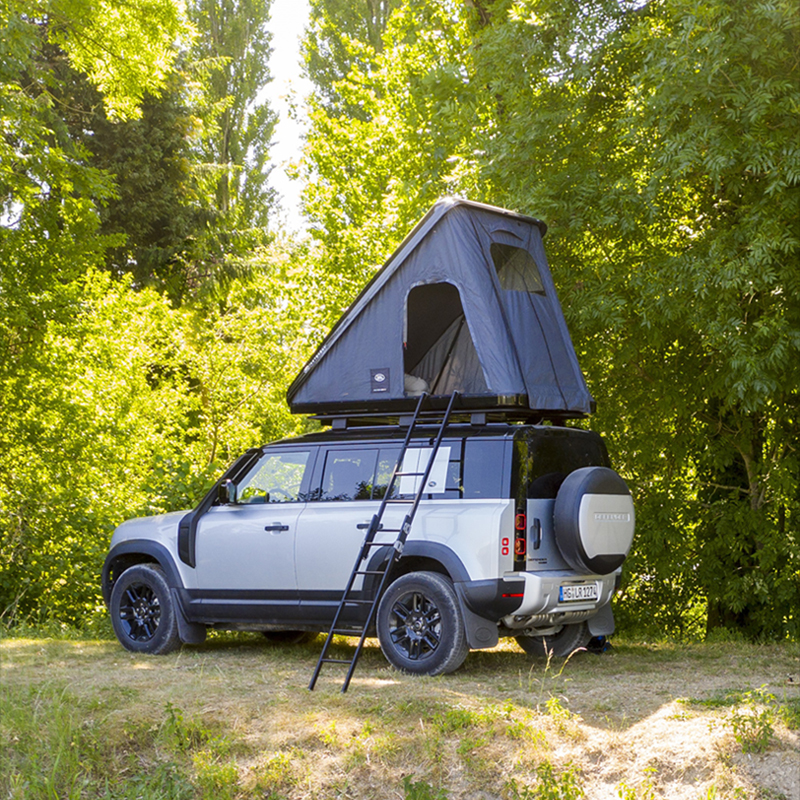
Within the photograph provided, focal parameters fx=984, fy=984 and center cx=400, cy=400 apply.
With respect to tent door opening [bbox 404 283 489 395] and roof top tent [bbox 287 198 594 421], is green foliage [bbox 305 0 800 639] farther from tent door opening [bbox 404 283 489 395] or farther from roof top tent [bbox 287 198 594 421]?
tent door opening [bbox 404 283 489 395]

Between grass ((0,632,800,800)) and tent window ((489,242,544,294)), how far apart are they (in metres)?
3.61

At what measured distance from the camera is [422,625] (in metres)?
7.61

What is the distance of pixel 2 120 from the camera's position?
14531 mm

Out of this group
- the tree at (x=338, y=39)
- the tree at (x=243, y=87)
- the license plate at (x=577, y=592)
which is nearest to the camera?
the license plate at (x=577, y=592)

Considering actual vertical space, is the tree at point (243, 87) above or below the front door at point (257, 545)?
above

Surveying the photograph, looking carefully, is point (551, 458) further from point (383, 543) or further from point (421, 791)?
point (421, 791)

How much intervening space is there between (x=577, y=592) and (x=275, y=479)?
284 centimetres

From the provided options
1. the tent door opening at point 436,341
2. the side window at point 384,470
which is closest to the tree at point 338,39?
the tent door opening at point 436,341

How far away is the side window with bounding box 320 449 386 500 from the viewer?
8.24 m

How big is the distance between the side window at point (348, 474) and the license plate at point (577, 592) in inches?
69.1

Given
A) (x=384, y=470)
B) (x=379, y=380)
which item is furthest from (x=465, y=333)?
(x=384, y=470)

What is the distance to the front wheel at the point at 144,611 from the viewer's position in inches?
356

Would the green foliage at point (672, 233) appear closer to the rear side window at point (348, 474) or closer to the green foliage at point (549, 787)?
the rear side window at point (348, 474)

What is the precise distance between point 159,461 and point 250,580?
469 cm
